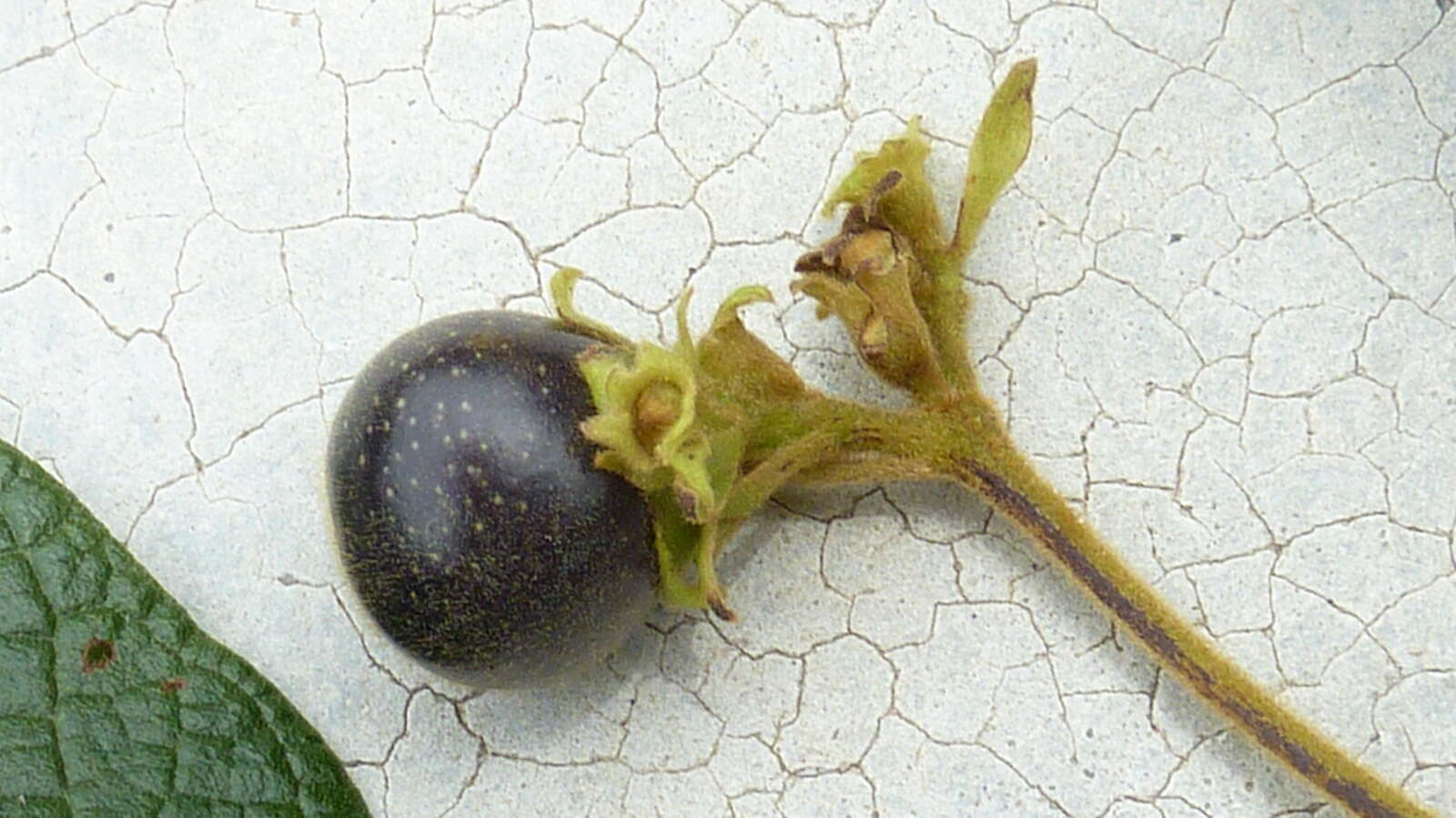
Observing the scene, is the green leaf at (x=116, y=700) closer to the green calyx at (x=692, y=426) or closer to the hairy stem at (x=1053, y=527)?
the green calyx at (x=692, y=426)

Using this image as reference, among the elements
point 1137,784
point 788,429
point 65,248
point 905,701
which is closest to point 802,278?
point 788,429

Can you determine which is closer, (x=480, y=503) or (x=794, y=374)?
(x=480, y=503)

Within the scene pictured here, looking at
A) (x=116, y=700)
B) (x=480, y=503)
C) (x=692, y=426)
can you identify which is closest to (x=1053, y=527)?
(x=692, y=426)

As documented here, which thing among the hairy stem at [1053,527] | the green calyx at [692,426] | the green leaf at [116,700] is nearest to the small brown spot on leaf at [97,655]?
the green leaf at [116,700]

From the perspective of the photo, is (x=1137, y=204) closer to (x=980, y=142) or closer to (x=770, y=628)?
(x=980, y=142)

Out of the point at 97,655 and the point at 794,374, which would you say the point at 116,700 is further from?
the point at 794,374

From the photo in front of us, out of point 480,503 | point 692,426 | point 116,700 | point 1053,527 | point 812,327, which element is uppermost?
point 812,327

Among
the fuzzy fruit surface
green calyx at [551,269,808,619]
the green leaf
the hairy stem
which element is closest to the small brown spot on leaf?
the green leaf
